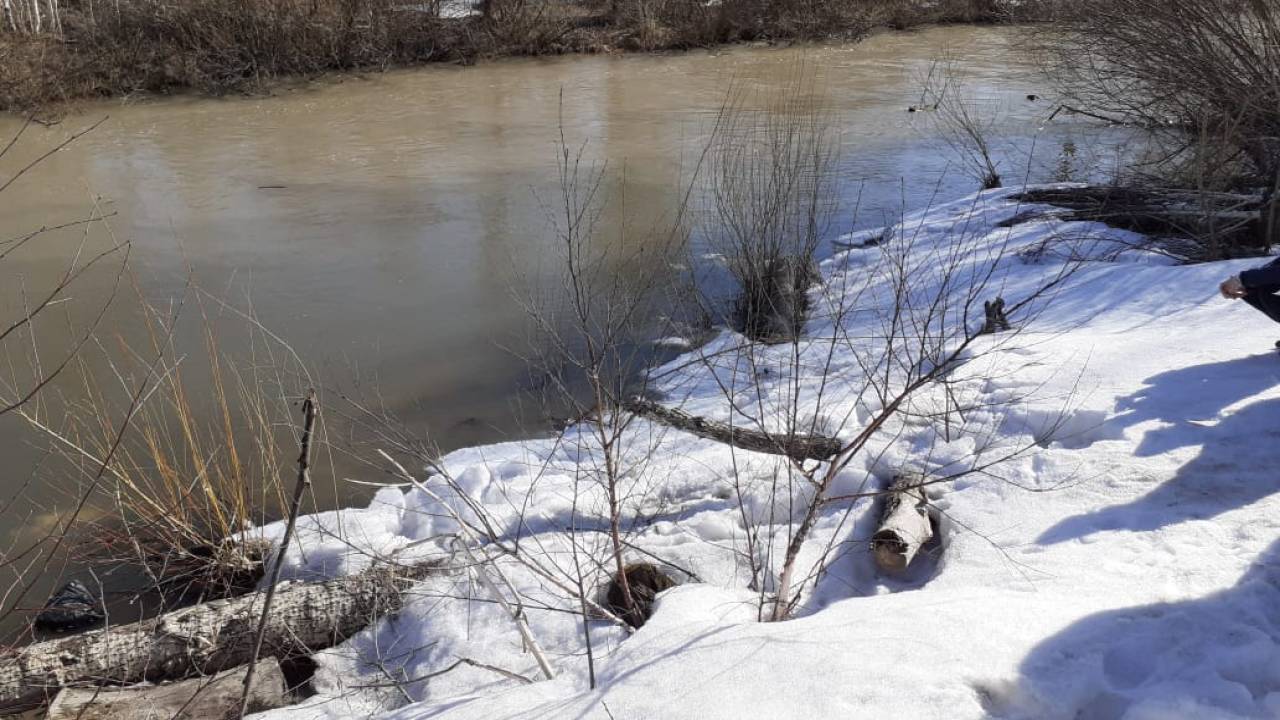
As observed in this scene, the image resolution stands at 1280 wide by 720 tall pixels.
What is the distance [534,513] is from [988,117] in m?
11.0

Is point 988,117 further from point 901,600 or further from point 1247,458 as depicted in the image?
point 901,600

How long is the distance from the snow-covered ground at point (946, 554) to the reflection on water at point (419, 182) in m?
1.63

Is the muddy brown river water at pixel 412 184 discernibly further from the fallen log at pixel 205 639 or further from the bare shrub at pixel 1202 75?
the bare shrub at pixel 1202 75

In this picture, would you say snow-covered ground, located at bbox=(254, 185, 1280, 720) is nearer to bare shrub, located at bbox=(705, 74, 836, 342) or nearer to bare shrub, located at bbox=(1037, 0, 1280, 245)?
bare shrub, located at bbox=(705, 74, 836, 342)

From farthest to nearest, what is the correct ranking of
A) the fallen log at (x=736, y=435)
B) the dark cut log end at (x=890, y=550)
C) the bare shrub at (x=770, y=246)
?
the bare shrub at (x=770, y=246) < the fallen log at (x=736, y=435) < the dark cut log end at (x=890, y=550)

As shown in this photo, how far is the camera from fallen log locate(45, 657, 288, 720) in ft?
12.1

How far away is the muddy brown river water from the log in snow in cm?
268

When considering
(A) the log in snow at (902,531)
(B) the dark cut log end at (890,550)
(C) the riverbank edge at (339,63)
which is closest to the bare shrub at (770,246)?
(A) the log in snow at (902,531)

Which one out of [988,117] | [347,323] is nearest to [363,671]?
[347,323]

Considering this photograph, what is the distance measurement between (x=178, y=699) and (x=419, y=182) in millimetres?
8932

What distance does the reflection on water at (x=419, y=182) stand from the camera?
7.75 metres

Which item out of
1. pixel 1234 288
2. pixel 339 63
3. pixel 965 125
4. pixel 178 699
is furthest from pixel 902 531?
pixel 339 63

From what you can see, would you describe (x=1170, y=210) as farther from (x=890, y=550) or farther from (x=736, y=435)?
(x=890, y=550)

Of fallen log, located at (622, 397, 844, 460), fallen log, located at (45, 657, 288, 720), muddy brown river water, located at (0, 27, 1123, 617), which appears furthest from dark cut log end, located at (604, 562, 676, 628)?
muddy brown river water, located at (0, 27, 1123, 617)
